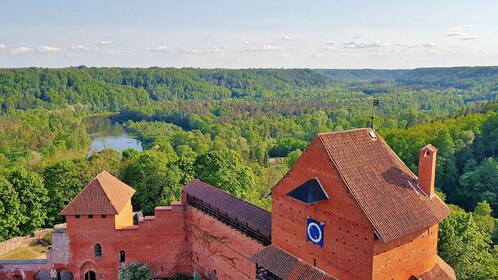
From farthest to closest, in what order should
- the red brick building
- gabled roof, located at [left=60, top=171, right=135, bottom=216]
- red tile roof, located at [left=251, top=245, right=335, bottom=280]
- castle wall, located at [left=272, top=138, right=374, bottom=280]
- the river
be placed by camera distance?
the river, gabled roof, located at [left=60, top=171, right=135, bottom=216], red tile roof, located at [left=251, top=245, right=335, bottom=280], the red brick building, castle wall, located at [left=272, top=138, right=374, bottom=280]

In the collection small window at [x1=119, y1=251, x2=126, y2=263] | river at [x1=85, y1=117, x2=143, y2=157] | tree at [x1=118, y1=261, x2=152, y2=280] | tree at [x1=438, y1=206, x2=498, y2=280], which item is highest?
tree at [x1=438, y1=206, x2=498, y2=280]

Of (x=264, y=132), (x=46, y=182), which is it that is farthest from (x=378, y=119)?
(x=46, y=182)

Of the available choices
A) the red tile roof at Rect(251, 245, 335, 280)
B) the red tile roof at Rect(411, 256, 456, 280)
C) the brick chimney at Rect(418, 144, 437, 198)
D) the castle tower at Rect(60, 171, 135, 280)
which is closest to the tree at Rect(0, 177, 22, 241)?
the castle tower at Rect(60, 171, 135, 280)

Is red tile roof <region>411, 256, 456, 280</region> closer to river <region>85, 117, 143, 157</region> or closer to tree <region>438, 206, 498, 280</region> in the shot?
tree <region>438, 206, 498, 280</region>

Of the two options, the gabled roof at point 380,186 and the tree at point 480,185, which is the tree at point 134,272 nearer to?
the gabled roof at point 380,186

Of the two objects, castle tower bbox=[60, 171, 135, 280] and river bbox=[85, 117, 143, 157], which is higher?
castle tower bbox=[60, 171, 135, 280]

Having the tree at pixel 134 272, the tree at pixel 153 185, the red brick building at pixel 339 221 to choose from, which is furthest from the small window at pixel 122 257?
the tree at pixel 153 185

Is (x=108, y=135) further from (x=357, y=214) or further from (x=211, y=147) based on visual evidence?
(x=357, y=214)
